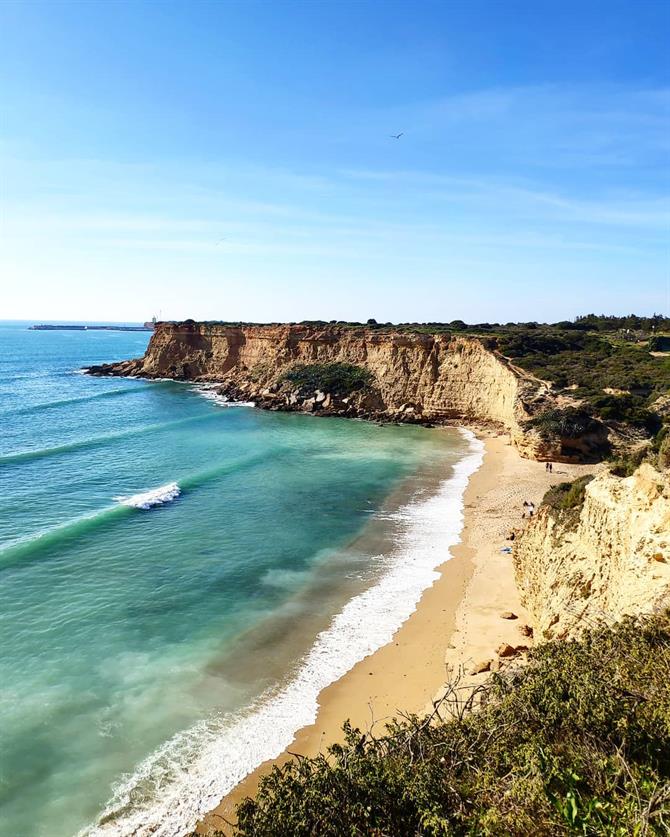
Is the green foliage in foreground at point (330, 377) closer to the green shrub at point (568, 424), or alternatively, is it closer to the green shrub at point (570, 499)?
the green shrub at point (568, 424)

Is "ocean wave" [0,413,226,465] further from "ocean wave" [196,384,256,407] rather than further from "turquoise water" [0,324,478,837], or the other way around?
"ocean wave" [196,384,256,407]

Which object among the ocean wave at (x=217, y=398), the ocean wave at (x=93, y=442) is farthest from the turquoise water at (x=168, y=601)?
the ocean wave at (x=217, y=398)

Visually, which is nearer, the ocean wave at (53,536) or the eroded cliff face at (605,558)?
the eroded cliff face at (605,558)

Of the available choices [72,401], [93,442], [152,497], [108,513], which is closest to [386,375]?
[93,442]

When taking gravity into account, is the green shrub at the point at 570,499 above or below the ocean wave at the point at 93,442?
above

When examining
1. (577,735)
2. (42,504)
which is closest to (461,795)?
(577,735)

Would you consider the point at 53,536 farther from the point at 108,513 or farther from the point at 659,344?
the point at 659,344

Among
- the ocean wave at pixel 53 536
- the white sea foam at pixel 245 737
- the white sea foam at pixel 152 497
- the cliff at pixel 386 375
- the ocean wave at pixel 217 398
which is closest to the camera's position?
the white sea foam at pixel 245 737
